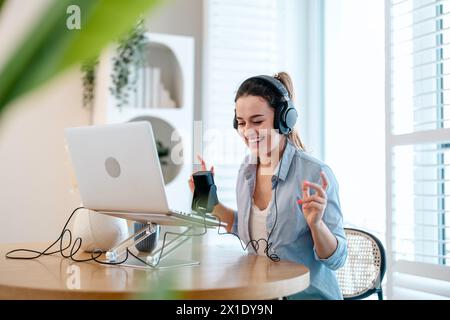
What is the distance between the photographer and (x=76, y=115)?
3170 mm

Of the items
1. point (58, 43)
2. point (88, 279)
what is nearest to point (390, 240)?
point (88, 279)

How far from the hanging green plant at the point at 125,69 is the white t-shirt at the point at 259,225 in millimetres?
1358

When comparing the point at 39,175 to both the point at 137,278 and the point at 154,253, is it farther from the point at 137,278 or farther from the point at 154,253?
the point at 137,278

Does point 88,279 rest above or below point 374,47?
below

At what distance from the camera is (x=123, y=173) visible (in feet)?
4.22

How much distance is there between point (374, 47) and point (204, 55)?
96 cm

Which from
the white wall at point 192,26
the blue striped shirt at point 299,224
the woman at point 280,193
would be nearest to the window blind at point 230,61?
the white wall at point 192,26

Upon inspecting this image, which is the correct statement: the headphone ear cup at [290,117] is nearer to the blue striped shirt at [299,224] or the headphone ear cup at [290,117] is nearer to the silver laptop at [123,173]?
the blue striped shirt at [299,224]

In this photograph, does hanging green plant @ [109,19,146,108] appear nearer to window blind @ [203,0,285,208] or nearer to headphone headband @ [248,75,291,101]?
window blind @ [203,0,285,208]

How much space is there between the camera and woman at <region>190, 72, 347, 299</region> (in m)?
1.57

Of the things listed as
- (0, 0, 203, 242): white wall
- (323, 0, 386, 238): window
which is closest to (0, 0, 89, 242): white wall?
(0, 0, 203, 242): white wall

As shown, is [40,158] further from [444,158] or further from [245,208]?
[444,158]

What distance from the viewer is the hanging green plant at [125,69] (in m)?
2.84

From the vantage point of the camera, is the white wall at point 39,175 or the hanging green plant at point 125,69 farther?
the white wall at point 39,175
